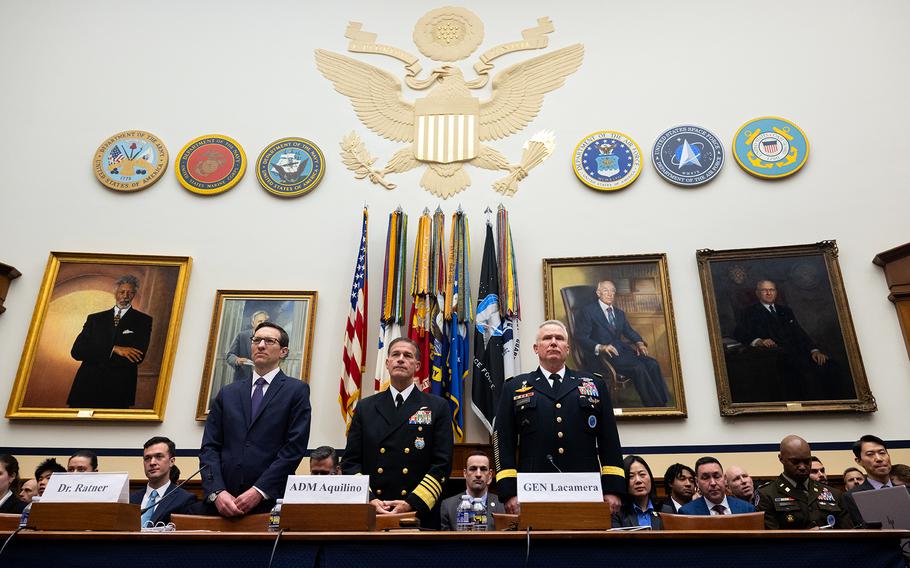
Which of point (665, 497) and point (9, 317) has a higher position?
point (9, 317)

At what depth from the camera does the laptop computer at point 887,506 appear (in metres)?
2.92

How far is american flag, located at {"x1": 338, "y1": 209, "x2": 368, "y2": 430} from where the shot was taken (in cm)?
593

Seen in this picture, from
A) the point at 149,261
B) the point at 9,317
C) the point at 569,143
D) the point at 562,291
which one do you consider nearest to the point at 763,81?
the point at 569,143

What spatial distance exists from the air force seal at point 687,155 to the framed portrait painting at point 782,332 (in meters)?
0.87

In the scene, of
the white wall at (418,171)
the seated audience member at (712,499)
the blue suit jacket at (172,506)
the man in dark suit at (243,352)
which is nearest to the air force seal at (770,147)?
the white wall at (418,171)

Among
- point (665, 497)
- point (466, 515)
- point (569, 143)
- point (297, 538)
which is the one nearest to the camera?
point (297, 538)

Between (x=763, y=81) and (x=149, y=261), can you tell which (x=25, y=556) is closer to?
(x=149, y=261)

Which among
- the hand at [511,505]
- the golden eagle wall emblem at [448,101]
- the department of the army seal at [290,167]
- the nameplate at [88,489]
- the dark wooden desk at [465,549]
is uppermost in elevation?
the golden eagle wall emblem at [448,101]

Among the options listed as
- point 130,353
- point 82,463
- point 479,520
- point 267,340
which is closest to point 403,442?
point 479,520

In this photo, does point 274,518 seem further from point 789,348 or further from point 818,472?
point 789,348

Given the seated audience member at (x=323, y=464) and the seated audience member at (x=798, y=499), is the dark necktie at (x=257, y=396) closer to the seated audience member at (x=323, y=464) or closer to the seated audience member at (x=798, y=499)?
the seated audience member at (x=323, y=464)

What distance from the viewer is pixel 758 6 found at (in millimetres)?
7406

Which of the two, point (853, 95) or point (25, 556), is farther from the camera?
point (853, 95)

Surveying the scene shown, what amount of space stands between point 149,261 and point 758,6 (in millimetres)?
7117
